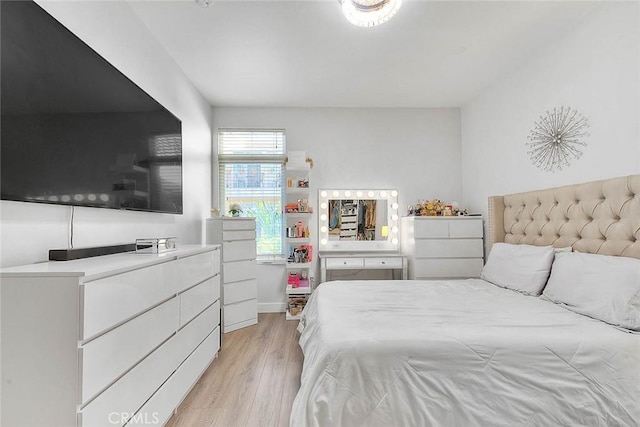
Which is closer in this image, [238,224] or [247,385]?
[247,385]

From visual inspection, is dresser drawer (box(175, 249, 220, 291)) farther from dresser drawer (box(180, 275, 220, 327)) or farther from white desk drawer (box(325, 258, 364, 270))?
white desk drawer (box(325, 258, 364, 270))

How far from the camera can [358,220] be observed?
4.02m

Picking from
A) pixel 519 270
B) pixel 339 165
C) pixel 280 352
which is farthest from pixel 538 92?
pixel 280 352

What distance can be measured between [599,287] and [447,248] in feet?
5.60

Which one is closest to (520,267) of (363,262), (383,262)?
(383,262)

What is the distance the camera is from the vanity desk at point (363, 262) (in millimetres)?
3703

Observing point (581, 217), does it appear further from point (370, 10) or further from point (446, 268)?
point (370, 10)

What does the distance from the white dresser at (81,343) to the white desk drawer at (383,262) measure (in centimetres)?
255

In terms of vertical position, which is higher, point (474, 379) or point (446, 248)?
point (446, 248)

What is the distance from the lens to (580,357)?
1.43 m

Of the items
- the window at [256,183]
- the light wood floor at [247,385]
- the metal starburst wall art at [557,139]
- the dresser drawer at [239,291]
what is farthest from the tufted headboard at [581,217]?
the dresser drawer at [239,291]

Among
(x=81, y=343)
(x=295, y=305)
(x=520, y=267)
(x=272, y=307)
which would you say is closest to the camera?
(x=81, y=343)

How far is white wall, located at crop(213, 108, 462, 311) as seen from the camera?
4.02 m

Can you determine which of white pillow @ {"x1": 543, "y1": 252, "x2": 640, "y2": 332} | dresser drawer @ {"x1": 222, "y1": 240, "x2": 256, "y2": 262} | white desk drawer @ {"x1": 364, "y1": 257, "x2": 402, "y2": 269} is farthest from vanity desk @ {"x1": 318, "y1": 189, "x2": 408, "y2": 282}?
white pillow @ {"x1": 543, "y1": 252, "x2": 640, "y2": 332}
